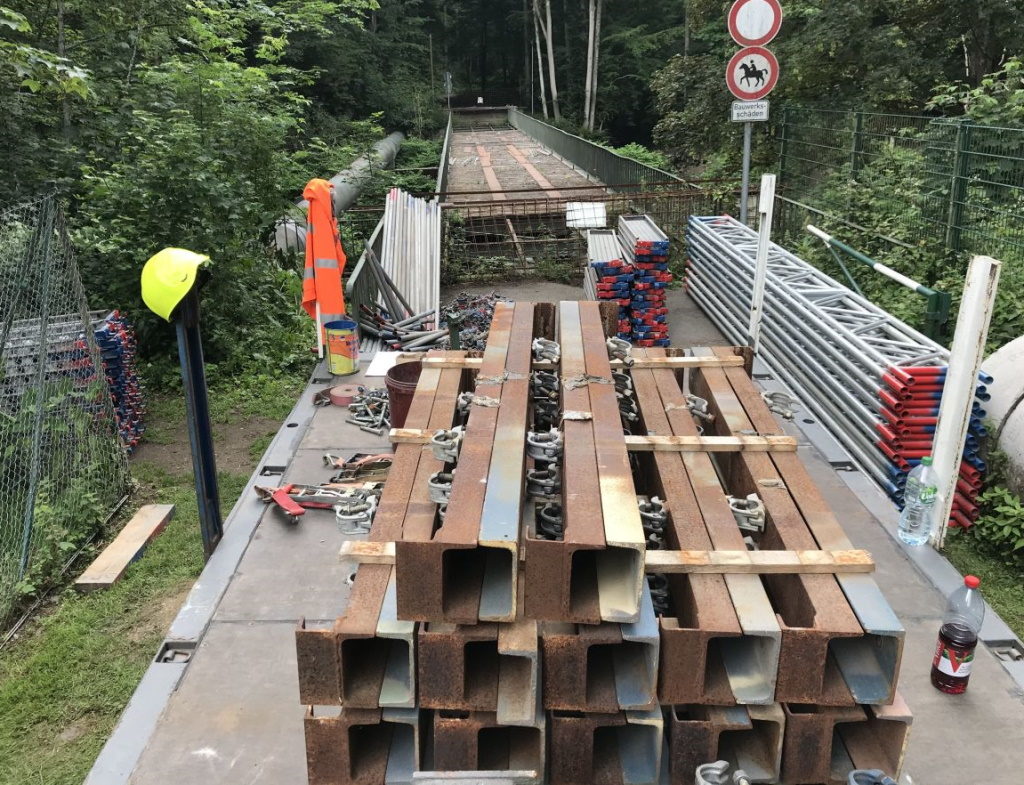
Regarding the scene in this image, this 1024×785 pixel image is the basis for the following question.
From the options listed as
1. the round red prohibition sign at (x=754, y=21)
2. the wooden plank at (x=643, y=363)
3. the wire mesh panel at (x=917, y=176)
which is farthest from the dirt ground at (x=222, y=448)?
the wire mesh panel at (x=917, y=176)

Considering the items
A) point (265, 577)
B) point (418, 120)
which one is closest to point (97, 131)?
point (265, 577)

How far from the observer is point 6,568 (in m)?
5.11

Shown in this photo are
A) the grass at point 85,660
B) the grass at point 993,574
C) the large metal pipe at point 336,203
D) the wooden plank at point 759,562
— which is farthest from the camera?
the large metal pipe at point 336,203

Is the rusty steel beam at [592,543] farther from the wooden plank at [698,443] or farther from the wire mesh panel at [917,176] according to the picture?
the wire mesh panel at [917,176]

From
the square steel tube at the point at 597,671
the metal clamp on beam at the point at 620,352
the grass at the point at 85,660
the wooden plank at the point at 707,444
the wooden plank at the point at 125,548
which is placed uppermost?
the metal clamp on beam at the point at 620,352

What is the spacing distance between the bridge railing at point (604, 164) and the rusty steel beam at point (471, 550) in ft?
41.0

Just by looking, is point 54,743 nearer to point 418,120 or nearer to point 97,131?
point 97,131

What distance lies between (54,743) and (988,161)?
1005cm

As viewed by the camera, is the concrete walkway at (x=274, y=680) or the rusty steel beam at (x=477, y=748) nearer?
the rusty steel beam at (x=477, y=748)

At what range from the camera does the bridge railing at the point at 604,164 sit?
1572cm

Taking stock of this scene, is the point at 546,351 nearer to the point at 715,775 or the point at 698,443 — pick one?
the point at 698,443

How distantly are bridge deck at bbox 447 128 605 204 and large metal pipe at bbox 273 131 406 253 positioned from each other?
6.13 feet

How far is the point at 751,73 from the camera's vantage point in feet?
32.5

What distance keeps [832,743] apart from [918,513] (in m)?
2.34
